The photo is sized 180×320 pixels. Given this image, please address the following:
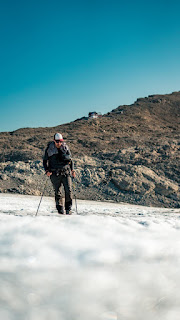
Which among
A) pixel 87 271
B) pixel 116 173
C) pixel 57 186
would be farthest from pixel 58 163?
pixel 116 173

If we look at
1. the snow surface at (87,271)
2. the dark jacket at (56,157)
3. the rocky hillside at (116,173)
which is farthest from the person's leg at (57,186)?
the rocky hillside at (116,173)

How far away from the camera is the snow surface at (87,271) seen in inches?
72.1

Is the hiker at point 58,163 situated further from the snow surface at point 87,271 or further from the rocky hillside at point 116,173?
the rocky hillside at point 116,173

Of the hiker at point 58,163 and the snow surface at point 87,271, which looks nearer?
the snow surface at point 87,271

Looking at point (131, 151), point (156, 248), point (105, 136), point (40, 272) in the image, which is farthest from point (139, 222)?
point (105, 136)

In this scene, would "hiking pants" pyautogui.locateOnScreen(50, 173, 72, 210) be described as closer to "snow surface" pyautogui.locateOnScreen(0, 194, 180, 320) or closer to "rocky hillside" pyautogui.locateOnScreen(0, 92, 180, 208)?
"snow surface" pyautogui.locateOnScreen(0, 194, 180, 320)

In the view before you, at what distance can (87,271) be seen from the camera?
2.18m

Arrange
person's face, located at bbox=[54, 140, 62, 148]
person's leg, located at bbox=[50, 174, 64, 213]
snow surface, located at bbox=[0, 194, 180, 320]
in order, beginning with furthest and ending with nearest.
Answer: person's leg, located at bbox=[50, 174, 64, 213] → person's face, located at bbox=[54, 140, 62, 148] → snow surface, located at bbox=[0, 194, 180, 320]

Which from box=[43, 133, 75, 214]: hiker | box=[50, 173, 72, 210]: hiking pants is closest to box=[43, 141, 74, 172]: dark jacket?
box=[43, 133, 75, 214]: hiker

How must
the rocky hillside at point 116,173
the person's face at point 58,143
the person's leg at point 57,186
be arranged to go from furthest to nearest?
the rocky hillside at point 116,173 → the person's leg at point 57,186 → the person's face at point 58,143

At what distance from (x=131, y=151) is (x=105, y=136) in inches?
371

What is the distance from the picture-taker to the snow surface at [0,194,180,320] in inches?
72.1

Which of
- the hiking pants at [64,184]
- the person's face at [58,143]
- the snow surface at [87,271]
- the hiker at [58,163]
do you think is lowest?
the snow surface at [87,271]

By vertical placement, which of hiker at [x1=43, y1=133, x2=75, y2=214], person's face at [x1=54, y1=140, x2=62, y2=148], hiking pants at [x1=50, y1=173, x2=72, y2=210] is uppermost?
person's face at [x1=54, y1=140, x2=62, y2=148]
